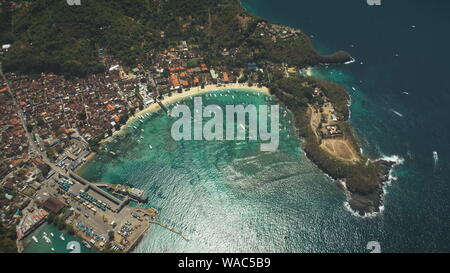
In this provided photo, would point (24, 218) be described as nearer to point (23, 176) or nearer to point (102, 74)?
point (23, 176)

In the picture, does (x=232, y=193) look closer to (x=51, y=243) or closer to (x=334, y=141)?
(x=334, y=141)

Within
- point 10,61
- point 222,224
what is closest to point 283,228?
point 222,224

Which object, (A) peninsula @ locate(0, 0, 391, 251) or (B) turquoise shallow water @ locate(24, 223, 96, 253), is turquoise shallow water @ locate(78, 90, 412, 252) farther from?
(B) turquoise shallow water @ locate(24, 223, 96, 253)

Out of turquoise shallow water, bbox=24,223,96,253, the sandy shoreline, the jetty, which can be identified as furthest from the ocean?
turquoise shallow water, bbox=24,223,96,253

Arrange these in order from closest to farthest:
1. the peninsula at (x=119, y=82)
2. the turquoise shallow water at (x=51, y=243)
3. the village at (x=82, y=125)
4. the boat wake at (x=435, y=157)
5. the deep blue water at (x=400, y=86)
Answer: the turquoise shallow water at (x=51, y=243) < the village at (x=82, y=125) < the deep blue water at (x=400, y=86) < the peninsula at (x=119, y=82) < the boat wake at (x=435, y=157)

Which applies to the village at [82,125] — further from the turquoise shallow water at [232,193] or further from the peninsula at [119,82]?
the turquoise shallow water at [232,193]

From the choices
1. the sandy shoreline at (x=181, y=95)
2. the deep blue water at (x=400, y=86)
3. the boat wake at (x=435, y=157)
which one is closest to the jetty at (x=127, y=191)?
the sandy shoreline at (x=181, y=95)
